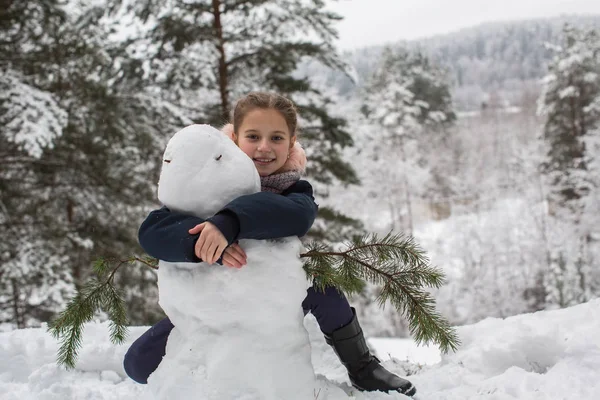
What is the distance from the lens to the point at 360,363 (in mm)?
2227

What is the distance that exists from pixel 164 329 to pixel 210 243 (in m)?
0.76

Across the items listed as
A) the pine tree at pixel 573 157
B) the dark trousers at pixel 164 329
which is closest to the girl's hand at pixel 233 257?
the dark trousers at pixel 164 329

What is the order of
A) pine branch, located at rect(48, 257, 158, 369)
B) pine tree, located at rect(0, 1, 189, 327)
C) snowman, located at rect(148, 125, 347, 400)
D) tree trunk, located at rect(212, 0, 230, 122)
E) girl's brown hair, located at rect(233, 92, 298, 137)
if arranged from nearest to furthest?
1. snowman, located at rect(148, 125, 347, 400)
2. pine branch, located at rect(48, 257, 158, 369)
3. girl's brown hair, located at rect(233, 92, 298, 137)
4. pine tree, located at rect(0, 1, 189, 327)
5. tree trunk, located at rect(212, 0, 230, 122)

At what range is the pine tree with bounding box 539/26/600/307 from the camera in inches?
675

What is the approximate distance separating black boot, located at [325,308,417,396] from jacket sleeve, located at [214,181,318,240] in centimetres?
66

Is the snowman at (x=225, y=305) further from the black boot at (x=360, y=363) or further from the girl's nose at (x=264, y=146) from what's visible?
the black boot at (x=360, y=363)

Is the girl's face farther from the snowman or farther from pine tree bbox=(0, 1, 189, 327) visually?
pine tree bbox=(0, 1, 189, 327)

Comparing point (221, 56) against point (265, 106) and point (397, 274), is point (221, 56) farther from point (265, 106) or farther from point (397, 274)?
point (397, 274)

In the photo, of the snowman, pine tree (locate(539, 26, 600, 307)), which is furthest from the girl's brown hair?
pine tree (locate(539, 26, 600, 307))

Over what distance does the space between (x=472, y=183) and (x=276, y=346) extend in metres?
35.7

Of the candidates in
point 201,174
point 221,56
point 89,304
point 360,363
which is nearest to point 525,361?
point 360,363

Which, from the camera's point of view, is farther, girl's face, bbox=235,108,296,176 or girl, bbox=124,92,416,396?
girl's face, bbox=235,108,296,176

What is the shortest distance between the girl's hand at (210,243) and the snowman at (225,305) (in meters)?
0.15

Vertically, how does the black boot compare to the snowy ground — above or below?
above
